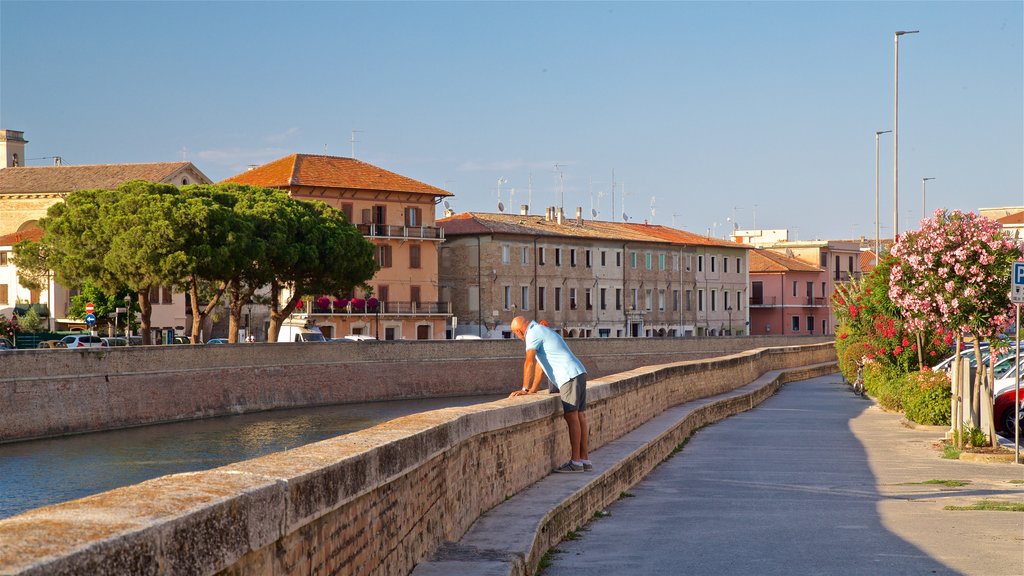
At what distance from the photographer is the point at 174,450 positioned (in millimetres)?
37000

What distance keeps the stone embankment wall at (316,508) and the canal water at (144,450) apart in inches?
593

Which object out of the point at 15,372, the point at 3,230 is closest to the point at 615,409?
the point at 15,372

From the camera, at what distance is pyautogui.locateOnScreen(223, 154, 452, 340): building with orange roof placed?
7769cm

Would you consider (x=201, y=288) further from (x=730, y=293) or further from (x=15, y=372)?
(x=730, y=293)

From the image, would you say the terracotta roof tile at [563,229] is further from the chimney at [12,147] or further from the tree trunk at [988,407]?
the tree trunk at [988,407]

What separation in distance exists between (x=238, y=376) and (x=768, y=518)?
36585 mm

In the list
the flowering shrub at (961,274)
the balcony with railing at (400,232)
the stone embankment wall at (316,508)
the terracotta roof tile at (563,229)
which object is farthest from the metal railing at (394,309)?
the stone embankment wall at (316,508)

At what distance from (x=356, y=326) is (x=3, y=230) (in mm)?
23641

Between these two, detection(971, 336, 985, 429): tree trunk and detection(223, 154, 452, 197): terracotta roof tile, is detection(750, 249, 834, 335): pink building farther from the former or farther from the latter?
detection(971, 336, 985, 429): tree trunk

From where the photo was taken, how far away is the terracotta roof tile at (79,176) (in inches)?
3130

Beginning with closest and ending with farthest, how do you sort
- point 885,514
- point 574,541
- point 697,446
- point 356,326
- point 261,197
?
point 574,541 < point 885,514 < point 697,446 < point 261,197 < point 356,326

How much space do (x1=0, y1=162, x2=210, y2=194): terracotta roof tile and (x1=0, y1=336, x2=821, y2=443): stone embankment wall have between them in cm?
2764

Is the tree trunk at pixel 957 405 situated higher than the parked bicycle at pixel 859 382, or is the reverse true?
the tree trunk at pixel 957 405

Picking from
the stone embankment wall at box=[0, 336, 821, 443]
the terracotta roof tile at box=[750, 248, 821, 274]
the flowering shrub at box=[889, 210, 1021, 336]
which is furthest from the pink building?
the flowering shrub at box=[889, 210, 1021, 336]
